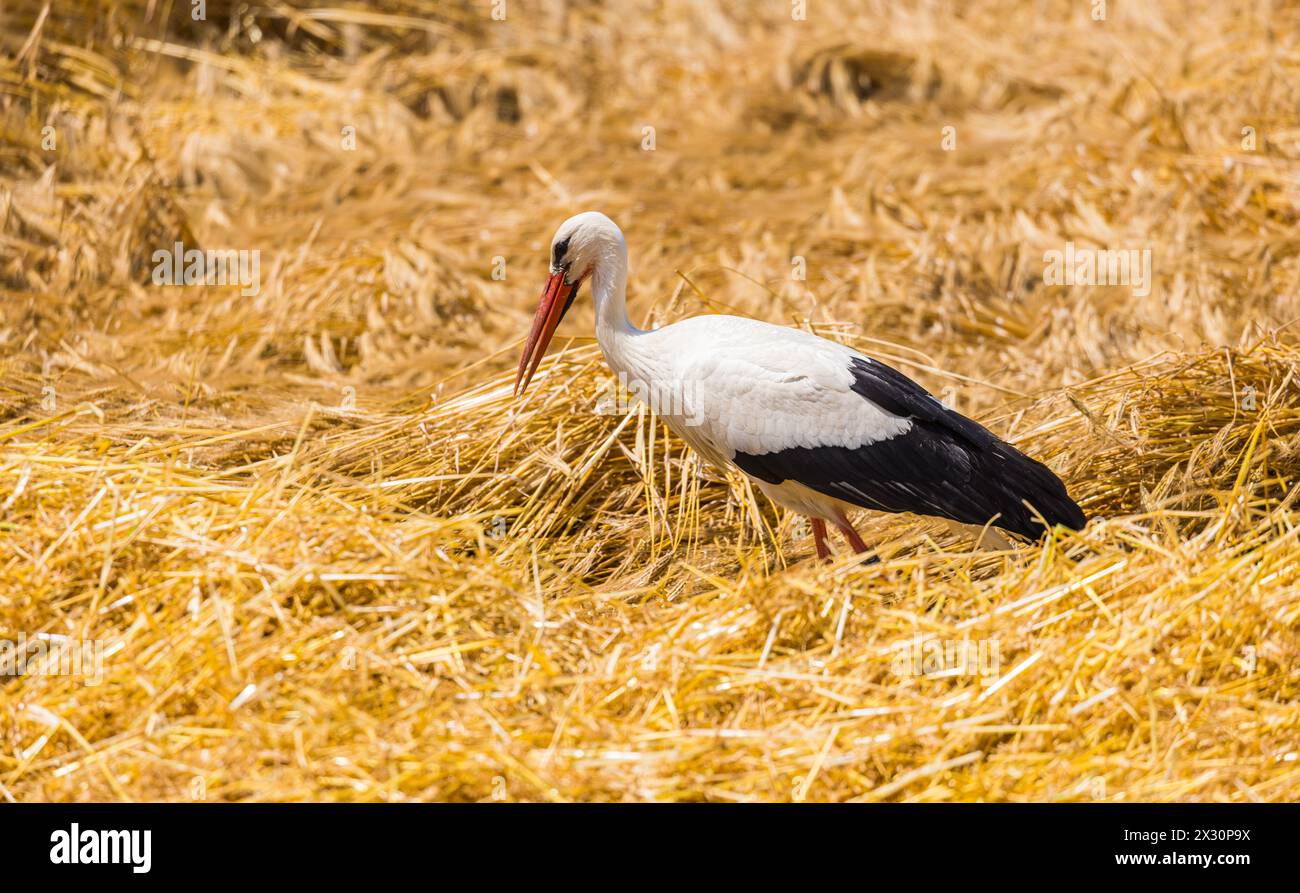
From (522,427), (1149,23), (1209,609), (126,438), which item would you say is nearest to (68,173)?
(126,438)

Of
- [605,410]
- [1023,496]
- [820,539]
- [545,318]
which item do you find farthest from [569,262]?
Answer: [1023,496]

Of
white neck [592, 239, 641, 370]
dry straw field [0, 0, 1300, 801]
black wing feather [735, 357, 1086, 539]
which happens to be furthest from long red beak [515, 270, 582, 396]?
black wing feather [735, 357, 1086, 539]

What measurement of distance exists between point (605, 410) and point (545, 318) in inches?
21.7

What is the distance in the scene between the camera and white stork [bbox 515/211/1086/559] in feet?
14.0

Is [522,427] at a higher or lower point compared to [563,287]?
lower

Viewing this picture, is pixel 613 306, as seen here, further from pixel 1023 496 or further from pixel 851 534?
pixel 1023 496

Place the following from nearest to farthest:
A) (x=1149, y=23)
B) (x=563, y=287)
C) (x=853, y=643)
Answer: (x=853, y=643) → (x=563, y=287) → (x=1149, y=23)

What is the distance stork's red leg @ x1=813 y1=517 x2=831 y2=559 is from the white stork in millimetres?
147

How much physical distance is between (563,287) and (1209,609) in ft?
7.27

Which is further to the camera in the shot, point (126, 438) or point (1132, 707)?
point (126, 438)

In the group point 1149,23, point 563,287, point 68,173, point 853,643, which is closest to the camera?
point 853,643

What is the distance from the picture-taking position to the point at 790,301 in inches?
252

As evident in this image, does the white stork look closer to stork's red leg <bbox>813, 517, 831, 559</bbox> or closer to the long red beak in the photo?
stork's red leg <bbox>813, 517, 831, 559</bbox>

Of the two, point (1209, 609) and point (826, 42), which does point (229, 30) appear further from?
point (1209, 609)
